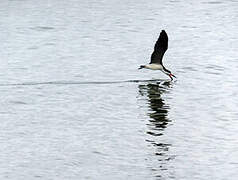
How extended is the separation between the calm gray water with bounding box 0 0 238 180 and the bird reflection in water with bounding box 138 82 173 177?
36mm

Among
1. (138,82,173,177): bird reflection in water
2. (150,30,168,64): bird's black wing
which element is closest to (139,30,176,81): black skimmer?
(150,30,168,64): bird's black wing

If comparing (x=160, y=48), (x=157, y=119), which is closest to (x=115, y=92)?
(x=160, y=48)

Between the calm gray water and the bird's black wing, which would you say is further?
the bird's black wing

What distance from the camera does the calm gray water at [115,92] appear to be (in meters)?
26.6

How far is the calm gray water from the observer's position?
2656 centimetres

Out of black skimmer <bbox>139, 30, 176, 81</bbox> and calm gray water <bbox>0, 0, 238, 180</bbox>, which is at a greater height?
black skimmer <bbox>139, 30, 176, 81</bbox>

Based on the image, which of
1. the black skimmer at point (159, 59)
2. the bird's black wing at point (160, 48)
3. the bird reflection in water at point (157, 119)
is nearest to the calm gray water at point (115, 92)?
the bird reflection in water at point (157, 119)

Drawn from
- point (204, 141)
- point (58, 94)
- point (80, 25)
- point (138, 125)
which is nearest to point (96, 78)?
point (58, 94)

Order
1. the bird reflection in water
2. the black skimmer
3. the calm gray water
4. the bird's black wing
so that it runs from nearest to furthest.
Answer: the calm gray water
the bird reflection in water
the bird's black wing
the black skimmer

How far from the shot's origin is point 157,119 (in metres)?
31.2

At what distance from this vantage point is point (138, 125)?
1200 inches

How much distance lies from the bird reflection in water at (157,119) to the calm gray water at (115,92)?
36 mm

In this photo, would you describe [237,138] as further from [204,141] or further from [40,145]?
[40,145]

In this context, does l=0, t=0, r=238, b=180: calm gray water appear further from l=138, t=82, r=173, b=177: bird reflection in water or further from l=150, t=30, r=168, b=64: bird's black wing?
l=150, t=30, r=168, b=64: bird's black wing
